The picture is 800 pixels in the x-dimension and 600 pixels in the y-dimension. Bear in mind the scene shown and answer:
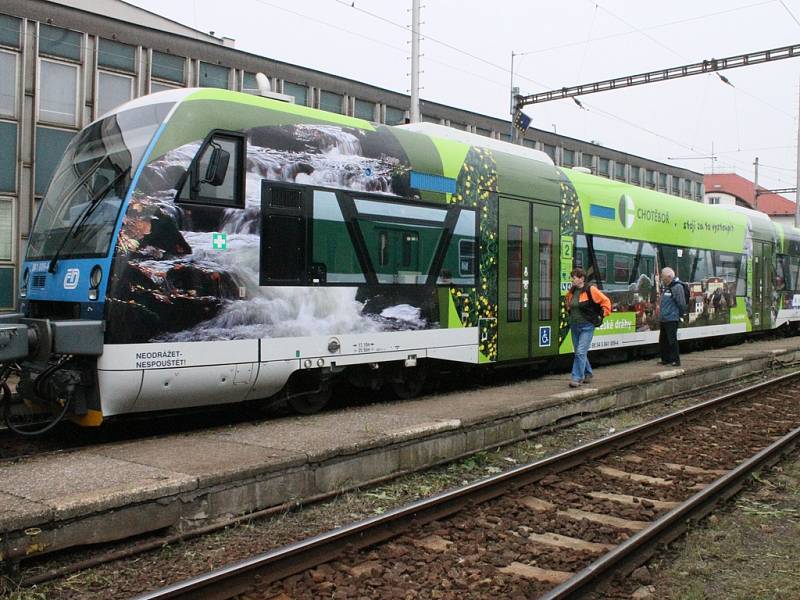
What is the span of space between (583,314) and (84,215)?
6.53 meters

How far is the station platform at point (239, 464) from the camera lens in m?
4.54

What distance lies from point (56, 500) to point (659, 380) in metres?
9.41

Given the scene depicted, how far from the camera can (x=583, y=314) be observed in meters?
10.6

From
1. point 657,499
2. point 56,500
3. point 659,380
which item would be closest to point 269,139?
point 56,500

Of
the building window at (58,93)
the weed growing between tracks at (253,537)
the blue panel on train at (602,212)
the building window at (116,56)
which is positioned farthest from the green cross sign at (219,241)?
the building window at (116,56)

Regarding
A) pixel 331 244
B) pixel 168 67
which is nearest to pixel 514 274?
pixel 331 244

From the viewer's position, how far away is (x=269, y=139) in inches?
300

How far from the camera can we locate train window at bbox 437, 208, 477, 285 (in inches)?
379

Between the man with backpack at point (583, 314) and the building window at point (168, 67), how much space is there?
13609 mm

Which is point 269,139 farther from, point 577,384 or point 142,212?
point 577,384

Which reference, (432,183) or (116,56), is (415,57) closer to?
(116,56)

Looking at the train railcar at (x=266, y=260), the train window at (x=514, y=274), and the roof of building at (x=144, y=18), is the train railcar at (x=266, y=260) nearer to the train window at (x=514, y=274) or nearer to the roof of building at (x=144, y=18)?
the train window at (x=514, y=274)

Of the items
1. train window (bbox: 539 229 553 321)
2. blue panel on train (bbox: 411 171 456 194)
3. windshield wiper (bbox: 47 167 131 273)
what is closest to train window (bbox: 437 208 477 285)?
blue panel on train (bbox: 411 171 456 194)

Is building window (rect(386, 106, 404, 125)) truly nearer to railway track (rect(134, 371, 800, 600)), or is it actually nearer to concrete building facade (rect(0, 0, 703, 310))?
concrete building facade (rect(0, 0, 703, 310))
